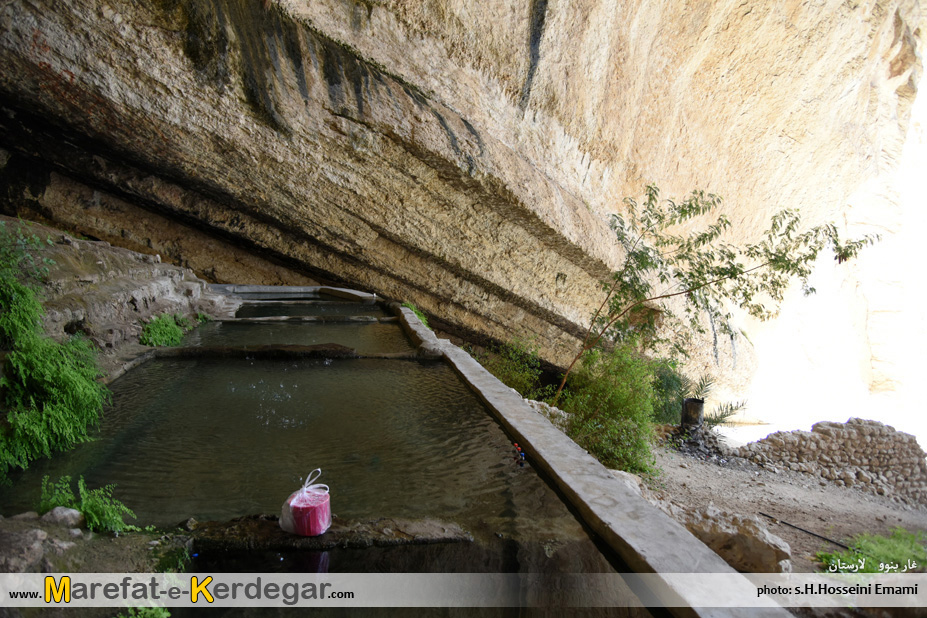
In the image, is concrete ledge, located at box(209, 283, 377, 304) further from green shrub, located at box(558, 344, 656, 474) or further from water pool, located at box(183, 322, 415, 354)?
green shrub, located at box(558, 344, 656, 474)

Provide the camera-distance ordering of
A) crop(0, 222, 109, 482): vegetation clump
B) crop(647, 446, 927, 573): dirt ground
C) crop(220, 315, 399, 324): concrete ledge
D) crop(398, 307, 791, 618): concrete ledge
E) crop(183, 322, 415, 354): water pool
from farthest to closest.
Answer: crop(220, 315, 399, 324): concrete ledge, crop(183, 322, 415, 354): water pool, crop(647, 446, 927, 573): dirt ground, crop(0, 222, 109, 482): vegetation clump, crop(398, 307, 791, 618): concrete ledge

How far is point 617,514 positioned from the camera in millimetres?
1938

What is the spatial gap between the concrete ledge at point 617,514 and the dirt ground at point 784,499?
2554 mm

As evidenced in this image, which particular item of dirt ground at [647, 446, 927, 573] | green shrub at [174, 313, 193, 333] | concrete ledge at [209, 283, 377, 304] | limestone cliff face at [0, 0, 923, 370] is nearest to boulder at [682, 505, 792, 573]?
dirt ground at [647, 446, 927, 573]

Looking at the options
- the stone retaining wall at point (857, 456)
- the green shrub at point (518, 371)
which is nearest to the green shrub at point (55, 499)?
the green shrub at point (518, 371)

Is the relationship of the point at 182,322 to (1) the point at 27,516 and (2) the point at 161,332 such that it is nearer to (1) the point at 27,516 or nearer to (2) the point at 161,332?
(2) the point at 161,332

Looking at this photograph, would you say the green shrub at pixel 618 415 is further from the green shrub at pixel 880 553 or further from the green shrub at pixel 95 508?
the green shrub at pixel 95 508

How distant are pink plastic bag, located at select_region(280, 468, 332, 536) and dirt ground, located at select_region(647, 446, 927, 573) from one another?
3848 mm

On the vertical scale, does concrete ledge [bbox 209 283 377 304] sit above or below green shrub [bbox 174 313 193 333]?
above

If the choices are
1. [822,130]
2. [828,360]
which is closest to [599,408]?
[822,130]

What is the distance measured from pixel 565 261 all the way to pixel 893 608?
26.3 feet

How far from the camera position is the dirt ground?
192 inches

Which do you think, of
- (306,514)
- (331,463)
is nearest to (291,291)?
(331,463)

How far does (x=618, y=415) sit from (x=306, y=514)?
17.0 ft
